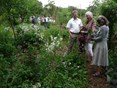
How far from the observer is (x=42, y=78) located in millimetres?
7465

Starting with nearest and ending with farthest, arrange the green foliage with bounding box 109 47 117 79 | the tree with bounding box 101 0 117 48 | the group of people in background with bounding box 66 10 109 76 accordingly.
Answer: the green foliage with bounding box 109 47 117 79 < the group of people in background with bounding box 66 10 109 76 < the tree with bounding box 101 0 117 48

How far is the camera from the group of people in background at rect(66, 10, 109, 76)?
27.1ft

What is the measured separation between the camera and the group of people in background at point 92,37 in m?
8.25

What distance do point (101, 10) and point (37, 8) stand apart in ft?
12.8

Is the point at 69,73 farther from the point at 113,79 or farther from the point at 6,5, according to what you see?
the point at 6,5

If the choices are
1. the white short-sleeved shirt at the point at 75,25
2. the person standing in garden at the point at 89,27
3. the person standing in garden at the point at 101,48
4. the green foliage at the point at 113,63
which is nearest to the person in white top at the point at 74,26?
the white short-sleeved shirt at the point at 75,25

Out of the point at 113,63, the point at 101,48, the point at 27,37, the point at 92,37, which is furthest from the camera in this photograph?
the point at 27,37

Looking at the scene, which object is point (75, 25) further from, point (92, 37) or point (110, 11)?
point (110, 11)

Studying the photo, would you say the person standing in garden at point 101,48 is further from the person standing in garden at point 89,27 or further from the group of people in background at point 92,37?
the person standing in garden at point 89,27

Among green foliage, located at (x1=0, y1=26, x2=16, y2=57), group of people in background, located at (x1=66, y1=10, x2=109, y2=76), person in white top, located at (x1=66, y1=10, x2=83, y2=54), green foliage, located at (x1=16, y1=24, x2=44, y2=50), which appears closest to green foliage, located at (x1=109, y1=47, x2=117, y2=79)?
group of people in background, located at (x1=66, y1=10, x2=109, y2=76)

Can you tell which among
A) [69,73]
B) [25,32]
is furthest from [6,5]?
[69,73]

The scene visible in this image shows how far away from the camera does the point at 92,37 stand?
9.30 meters

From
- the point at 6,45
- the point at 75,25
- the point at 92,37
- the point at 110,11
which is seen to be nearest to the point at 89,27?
the point at 92,37

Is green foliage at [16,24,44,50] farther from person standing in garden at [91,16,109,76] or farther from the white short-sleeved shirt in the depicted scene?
person standing in garden at [91,16,109,76]
